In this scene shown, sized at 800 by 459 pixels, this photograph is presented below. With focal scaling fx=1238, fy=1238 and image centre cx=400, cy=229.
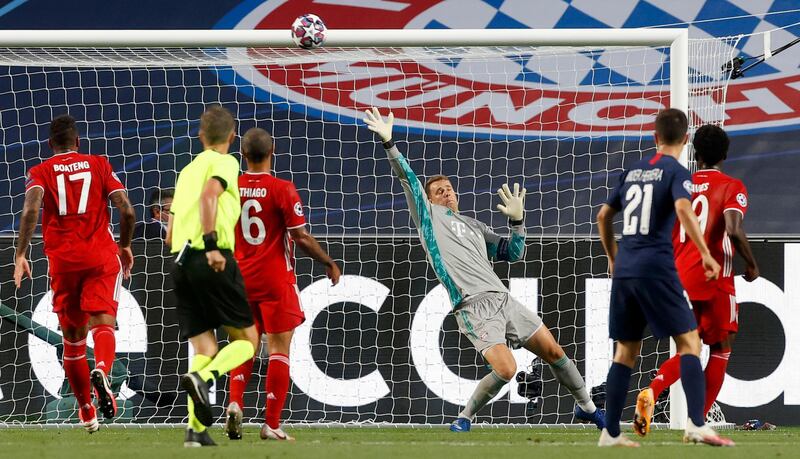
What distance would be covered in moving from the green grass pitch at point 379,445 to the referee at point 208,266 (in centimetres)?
39

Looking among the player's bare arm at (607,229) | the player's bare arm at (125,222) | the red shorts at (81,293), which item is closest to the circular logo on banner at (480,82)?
the player's bare arm at (125,222)

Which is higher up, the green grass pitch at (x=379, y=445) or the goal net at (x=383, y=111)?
the goal net at (x=383, y=111)

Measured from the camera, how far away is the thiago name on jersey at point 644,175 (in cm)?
572

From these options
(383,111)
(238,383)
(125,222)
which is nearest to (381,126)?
(125,222)

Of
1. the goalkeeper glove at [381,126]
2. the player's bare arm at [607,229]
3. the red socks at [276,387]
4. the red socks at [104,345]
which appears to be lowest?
the red socks at [276,387]

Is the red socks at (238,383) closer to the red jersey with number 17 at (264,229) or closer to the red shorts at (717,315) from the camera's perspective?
the red jersey with number 17 at (264,229)

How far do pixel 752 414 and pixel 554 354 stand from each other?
6.94 ft

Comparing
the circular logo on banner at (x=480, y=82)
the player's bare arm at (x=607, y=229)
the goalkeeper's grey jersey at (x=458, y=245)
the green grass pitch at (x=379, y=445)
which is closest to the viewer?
the green grass pitch at (x=379, y=445)

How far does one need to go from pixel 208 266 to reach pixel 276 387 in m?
1.16

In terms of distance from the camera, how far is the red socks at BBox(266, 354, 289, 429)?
22.0 feet

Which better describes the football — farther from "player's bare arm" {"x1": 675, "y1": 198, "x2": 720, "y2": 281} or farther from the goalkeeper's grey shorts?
"player's bare arm" {"x1": 675, "y1": 198, "x2": 720, "y2": 281}

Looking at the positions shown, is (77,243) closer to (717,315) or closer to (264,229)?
(264,229)

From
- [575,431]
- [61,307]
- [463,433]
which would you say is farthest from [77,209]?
[575,431]

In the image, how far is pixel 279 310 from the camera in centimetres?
668
